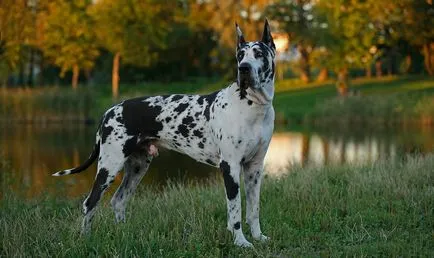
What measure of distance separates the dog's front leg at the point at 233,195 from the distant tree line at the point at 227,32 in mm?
33511

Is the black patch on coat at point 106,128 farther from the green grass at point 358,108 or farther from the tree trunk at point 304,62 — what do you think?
the tree trunk at point 304,62

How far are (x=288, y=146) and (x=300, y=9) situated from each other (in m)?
28.3

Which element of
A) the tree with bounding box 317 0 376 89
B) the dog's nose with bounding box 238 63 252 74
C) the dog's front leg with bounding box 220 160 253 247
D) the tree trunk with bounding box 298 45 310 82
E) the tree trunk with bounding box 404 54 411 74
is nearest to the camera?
the dog's nose with bounding box 238 63 252 74

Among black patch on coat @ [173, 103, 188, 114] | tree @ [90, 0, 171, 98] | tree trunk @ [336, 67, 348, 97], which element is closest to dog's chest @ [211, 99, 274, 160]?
black patch on coat @ [173, 103, 188, 114]

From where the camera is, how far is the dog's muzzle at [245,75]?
19.0ft

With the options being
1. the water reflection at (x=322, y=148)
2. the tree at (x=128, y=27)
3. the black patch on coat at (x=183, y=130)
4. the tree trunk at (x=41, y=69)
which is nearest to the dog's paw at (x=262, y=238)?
the black patch on coat at (x=183, y=130)

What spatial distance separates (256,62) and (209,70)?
165 ft

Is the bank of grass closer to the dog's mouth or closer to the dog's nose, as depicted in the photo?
the dog's mouth

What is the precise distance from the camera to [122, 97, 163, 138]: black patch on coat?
6855 mm

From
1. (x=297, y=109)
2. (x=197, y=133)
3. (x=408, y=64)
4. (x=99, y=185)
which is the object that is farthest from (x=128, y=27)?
(x=197, y=133)

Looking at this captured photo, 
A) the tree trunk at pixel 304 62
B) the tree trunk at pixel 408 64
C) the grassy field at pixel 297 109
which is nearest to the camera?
the grassy field at pixel 297 109

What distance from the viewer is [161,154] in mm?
20203

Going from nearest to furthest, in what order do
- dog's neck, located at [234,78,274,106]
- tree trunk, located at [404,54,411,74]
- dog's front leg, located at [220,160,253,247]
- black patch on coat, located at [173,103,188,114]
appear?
dog's neck, located at [234,78,274,106]
dog's front leg, located at [220,160,253,247]
black patch on coat, located at [173,103,188,114]
tree trunk, located at [404,54,411,74]

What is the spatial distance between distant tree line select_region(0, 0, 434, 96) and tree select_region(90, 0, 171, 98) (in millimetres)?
70
